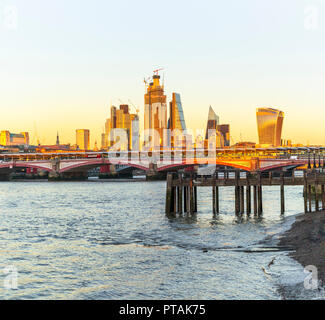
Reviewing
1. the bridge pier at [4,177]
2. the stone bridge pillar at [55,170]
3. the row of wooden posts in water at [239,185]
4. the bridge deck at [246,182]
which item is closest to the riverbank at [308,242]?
the row of wooden posts in water at [239,185]

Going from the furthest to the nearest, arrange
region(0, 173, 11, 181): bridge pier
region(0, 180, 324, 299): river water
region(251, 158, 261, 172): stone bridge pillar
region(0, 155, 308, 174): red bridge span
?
region(0, 173, 11, 181): bridge pier → region(0, 155, 308, 174): red bridge span → region(251, 158, 261, 172): stone bridge pillar → region(0, 180, 324, 299): river water

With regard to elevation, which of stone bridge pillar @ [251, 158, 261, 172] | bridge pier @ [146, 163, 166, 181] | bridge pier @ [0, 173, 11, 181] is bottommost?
bridge pier @ [0, 173, 11, 181]

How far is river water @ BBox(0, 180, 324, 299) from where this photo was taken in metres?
16.9

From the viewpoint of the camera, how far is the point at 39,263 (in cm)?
2225

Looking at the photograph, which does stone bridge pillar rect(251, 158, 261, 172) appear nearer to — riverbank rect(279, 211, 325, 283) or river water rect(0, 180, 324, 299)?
river water rect(0, 180, 324, 299)

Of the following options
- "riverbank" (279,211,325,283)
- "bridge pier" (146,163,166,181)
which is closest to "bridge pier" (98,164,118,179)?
"bridge pier" (146,163,166,181)

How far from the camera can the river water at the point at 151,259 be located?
664 inches

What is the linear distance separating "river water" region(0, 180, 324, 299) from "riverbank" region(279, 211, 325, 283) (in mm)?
643

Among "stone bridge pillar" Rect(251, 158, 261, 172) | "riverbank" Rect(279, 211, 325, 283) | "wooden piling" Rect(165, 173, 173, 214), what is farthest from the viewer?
"stone bridge pillar" Rect(251, 158, 261, 172)

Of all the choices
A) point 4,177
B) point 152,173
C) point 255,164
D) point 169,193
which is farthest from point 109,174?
point 169,193

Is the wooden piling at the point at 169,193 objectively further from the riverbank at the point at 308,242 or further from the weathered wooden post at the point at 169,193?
the riverbank at the point at 308,242

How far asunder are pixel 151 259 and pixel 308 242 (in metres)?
8.00

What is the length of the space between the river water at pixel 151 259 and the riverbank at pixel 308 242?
643 mm
